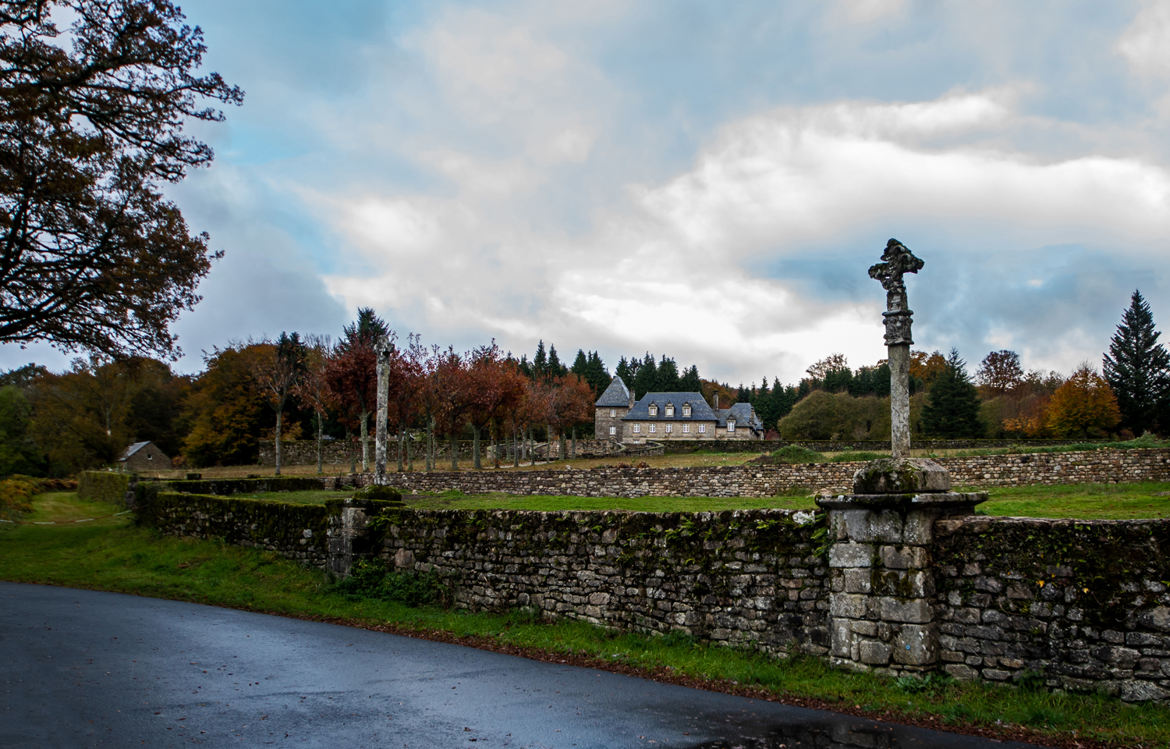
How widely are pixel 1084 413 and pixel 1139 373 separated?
8.64 m

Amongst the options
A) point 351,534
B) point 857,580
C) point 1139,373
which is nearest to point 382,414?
point 351,534

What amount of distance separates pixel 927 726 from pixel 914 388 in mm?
86515

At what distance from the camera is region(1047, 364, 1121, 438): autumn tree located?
53750 millimetres

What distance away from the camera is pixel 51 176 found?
679 inches

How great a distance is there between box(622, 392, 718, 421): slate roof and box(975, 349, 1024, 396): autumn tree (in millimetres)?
31521

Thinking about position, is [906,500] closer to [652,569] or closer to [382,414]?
[652,569]

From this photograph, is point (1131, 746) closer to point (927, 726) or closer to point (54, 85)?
point (927, 726)

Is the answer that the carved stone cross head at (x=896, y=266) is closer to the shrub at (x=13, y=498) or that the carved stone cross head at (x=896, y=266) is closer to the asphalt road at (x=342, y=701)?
the asphalt road at (x=342, y=701)

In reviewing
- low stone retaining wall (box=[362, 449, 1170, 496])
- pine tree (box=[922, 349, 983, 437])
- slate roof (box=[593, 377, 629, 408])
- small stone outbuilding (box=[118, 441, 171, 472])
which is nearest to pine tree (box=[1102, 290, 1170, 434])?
pine tree (box=[922, 349, 983, 437])

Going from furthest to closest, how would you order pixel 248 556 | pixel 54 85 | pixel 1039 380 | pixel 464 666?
1. pixel 1039 380
2. pixel 248 556
3. pixel 54 85
4. pixel 464 666

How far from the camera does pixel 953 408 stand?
199 ft

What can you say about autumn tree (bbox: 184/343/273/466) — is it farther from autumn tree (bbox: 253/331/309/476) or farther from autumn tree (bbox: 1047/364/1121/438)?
autumn tree (bbox: 1047/364/1121/438)

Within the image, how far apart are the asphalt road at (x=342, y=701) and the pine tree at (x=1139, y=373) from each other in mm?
62473

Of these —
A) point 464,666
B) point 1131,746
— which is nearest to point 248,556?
point 464,666
